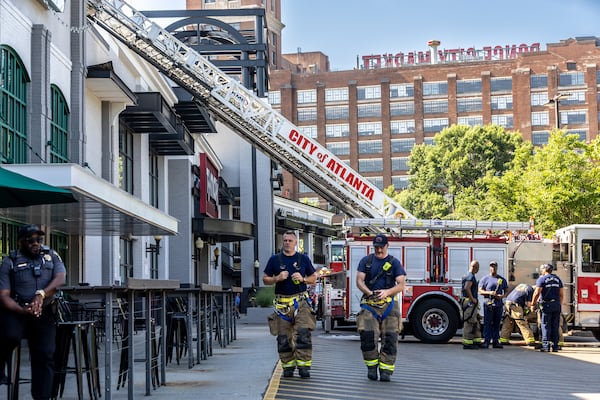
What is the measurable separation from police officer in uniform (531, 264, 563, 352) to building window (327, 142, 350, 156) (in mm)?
94101

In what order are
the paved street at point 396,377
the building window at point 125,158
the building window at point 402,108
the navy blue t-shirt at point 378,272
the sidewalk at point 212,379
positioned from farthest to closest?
the building window at point 402,108 → the building window at point 125,158 → the navy blue t-shirt at point 378,272 → the paved street at point 396,377 → the sidewalk at point 212,379

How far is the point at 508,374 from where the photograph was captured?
14023mm

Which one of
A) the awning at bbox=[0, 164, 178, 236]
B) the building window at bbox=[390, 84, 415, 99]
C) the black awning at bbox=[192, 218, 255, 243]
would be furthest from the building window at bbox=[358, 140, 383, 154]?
the awning at bbox=[0, 164, 178, 236]

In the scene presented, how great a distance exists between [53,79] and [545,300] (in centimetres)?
1072

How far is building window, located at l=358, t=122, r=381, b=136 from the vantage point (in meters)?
113

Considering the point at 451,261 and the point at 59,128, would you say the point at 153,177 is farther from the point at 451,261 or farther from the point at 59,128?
the point at 451,261

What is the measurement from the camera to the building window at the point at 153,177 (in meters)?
34.6

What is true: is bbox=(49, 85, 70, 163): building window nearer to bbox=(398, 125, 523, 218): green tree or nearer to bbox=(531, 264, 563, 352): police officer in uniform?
bbox=(531, 264, 563, 352): police officer in uniform

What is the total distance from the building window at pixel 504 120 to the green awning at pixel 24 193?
10043 cm

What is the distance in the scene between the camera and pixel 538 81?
10725 centimetres

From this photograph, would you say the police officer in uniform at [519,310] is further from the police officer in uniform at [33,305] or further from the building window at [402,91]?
the building window at [402,91]

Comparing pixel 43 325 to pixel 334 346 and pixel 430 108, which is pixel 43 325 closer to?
pixel 334 346

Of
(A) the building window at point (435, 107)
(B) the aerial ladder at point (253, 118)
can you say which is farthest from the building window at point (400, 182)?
(B) the aerial ladder at point (253, 118)

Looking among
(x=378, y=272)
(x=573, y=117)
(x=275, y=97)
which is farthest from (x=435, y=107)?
(x=378, y=272)
